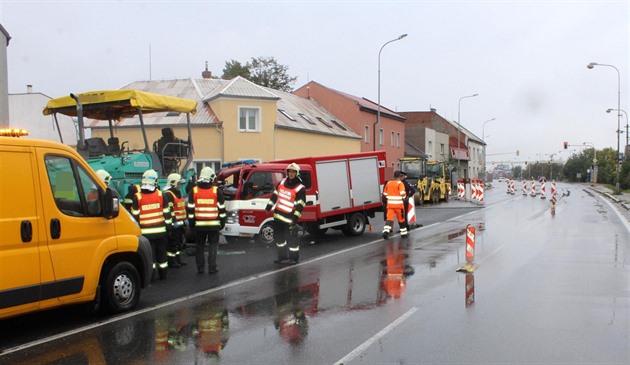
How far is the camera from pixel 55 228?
6.06m

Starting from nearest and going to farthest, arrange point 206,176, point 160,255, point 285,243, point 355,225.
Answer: point 160,255 → point 206,176 → point 285,243 → point 355,225

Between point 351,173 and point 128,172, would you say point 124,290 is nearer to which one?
point 128,172

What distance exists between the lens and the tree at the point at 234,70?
55.0 meters

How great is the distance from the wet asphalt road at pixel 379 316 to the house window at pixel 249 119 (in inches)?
825

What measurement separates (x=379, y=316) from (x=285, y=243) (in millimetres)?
4354

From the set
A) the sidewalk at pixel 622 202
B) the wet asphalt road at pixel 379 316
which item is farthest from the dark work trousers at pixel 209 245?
the sidewalk at pixel 622 202

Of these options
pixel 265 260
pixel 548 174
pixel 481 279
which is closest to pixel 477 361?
Result: pixel 481 279

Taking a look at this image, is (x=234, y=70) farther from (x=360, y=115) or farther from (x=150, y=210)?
(x=150, y=210)

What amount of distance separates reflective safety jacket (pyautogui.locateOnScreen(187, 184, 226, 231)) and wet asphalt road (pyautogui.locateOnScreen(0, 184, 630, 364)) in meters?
0.93

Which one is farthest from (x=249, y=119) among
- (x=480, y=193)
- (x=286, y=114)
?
(x=480, y=193)

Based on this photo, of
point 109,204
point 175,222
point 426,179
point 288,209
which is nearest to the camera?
point 109,204

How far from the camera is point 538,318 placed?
670cm

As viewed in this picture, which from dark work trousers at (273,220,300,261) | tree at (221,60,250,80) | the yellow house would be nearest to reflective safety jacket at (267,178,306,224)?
dark work trousers at (273,220,300,261)

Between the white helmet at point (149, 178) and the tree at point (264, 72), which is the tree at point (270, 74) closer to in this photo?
the tree at point (264, 72)
